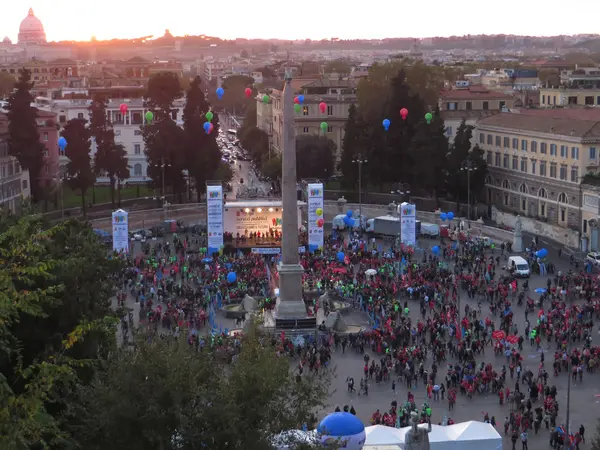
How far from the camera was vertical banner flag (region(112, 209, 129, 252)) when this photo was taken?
42.9 m

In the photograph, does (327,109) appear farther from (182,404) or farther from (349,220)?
(182,404)

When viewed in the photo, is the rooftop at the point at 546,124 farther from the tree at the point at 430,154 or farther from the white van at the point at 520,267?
the white van at the point at 520,267

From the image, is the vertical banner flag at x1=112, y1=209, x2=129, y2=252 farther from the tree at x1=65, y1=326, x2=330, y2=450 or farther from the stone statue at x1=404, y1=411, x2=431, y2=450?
the stone statue at x1=404, y1=411, x2=431, y2=450

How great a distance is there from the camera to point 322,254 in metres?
43.5

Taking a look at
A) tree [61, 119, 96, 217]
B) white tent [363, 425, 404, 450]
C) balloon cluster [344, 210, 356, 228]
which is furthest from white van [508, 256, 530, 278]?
tree [61, 119, 96, 217]

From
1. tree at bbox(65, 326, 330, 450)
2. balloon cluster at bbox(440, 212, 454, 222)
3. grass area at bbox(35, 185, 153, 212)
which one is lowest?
grass area at bbox(35, 185, 153, 212)

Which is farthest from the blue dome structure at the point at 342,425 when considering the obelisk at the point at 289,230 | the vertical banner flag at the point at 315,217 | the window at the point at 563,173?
the window at the point at 563,173

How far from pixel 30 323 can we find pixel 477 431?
29.4 ft

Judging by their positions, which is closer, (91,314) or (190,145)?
(91,314)

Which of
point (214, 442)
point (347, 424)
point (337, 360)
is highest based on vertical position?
point (214, 442)

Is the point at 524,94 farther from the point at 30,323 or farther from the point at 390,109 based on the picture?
the point at 30,323

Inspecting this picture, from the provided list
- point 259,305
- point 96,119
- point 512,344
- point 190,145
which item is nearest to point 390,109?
point 190,145

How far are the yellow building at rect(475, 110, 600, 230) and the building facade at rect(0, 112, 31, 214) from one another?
2541 cm

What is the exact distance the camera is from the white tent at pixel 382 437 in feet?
65.6
